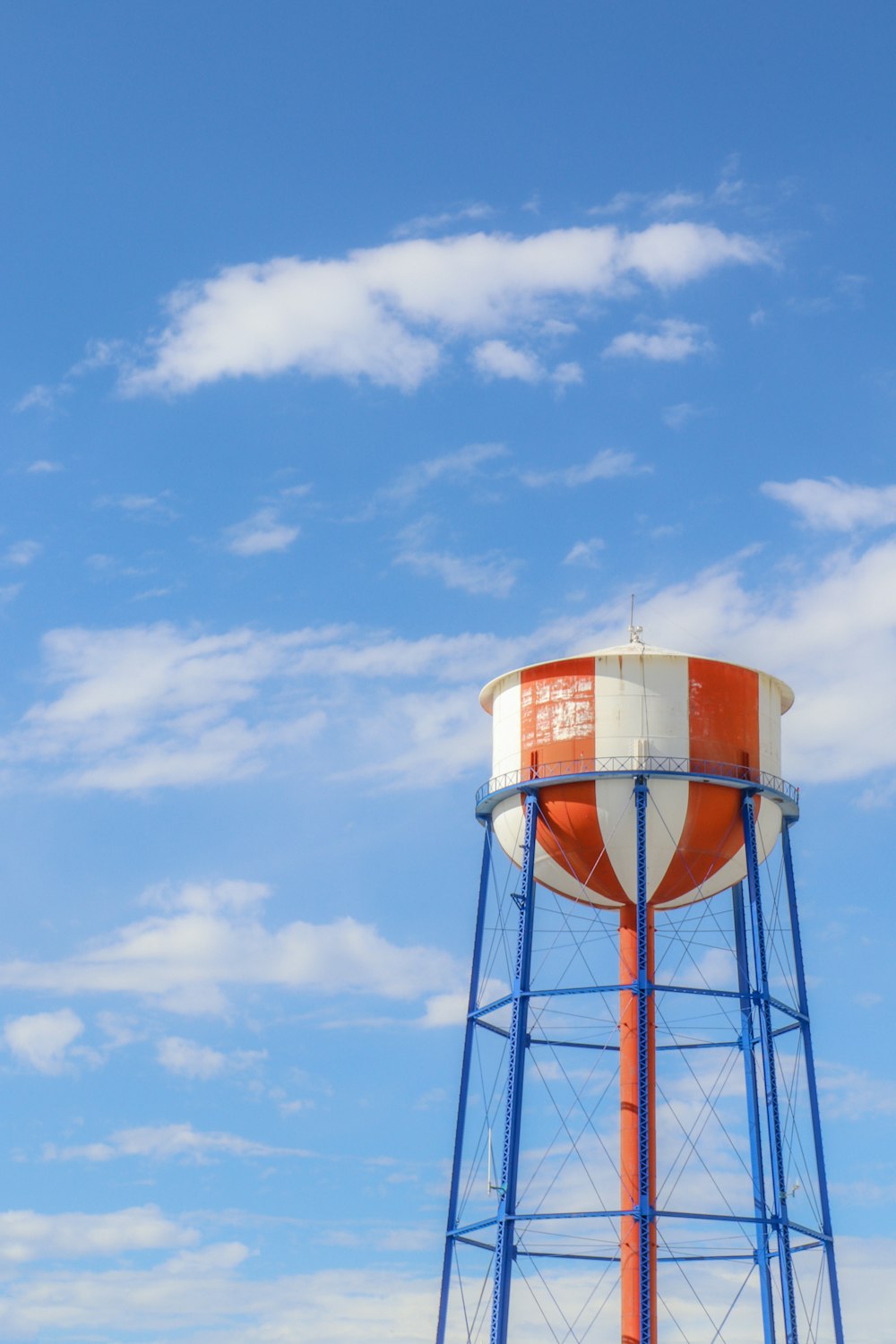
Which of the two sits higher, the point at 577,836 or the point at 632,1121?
the point at 577,836

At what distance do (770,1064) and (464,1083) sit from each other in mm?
6025

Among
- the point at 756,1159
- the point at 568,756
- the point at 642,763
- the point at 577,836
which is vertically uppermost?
the point at 568,756

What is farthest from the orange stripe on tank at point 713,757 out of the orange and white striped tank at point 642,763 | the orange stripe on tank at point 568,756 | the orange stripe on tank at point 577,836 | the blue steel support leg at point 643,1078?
the orange stripe on tank at point 568,756

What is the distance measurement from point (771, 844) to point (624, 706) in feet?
13.4

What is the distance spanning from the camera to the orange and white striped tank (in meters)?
33.3

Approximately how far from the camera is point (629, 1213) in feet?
99.7

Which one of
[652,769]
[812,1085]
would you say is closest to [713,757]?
[652,769]

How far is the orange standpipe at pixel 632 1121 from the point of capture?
31.4 meters

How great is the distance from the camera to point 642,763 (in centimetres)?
3319

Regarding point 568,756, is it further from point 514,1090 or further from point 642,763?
point 514,1090

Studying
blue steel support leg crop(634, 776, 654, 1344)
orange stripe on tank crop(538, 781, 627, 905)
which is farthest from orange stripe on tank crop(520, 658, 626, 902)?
blue steel support leg crop(634, 776, 654, 1344)

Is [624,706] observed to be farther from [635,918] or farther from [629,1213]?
[629,1213]

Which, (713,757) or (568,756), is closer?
(713,757)

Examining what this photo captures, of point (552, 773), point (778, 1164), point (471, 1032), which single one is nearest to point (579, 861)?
point (552, 773)
